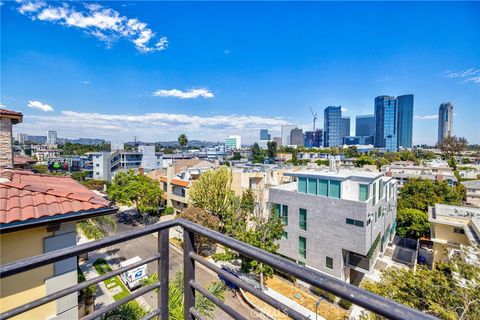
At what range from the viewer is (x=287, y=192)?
47.1 feet

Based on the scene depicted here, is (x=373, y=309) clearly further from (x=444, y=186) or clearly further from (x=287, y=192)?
(x=444, y=186)

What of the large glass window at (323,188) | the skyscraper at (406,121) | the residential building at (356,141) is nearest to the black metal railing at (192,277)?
the large glass window at (323,188)

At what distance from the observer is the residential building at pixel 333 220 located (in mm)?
11938

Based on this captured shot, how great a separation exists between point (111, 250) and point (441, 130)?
562ft

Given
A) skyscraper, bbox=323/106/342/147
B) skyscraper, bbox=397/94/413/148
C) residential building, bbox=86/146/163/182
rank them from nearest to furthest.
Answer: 1. residential building, bbox=86/146/163/182
2. skyscraper, bbox=323/106/342/147
3. skyscraper, bbox=397/94/413/148

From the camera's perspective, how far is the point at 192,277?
155cm

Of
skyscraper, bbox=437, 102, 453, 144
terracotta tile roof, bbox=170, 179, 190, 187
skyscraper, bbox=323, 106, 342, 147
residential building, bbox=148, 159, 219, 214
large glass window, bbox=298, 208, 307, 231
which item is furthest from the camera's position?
skyscraper, bbox=323, 106, 342, 147

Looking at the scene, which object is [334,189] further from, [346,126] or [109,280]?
[346,126]

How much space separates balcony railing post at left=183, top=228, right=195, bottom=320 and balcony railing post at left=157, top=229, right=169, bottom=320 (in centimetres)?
12

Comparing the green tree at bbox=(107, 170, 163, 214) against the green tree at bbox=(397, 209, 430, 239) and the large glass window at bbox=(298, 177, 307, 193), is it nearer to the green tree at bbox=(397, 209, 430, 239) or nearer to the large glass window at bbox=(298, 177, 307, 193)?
the large glass window at bbox=(298, 177, 307, 193)

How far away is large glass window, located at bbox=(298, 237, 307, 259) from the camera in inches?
541

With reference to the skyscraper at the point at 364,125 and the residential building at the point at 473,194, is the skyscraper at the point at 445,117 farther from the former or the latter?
the residential building at the point at 473,194

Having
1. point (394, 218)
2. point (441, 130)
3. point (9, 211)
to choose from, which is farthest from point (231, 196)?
point (441, 130)

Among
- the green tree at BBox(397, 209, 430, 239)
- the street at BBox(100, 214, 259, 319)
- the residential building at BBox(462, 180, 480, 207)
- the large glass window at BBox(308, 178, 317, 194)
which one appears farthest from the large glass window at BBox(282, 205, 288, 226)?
the residential building at BBox(462, 180, 480, 207)
